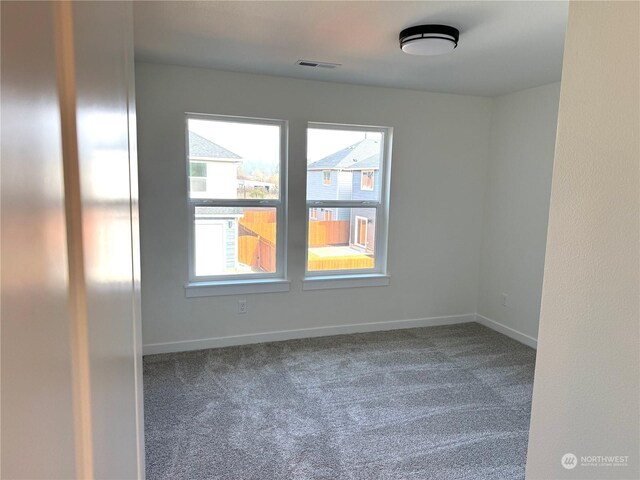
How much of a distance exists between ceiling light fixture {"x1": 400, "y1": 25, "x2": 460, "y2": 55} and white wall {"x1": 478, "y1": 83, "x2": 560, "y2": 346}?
168 cm

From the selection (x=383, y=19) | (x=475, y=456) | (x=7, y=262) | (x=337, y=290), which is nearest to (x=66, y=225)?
(x=7, y=262)

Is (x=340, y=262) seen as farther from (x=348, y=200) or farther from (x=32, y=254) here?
(x=32, y=254)

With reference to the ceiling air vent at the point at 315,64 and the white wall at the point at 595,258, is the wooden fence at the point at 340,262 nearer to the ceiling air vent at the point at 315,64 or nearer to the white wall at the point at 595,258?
the ceiling air vent at the point at 315,64

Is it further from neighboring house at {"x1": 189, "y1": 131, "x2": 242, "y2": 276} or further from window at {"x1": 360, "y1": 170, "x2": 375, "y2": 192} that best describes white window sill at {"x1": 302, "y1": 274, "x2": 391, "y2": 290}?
window at {"x1": 360, "y1": 170, "x2": 375, "y2": 192}

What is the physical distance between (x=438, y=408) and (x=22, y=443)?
110 inches

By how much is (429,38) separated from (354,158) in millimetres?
1680

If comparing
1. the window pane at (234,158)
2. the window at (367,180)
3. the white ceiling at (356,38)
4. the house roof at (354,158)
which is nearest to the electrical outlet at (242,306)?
the window pane at (234,158)

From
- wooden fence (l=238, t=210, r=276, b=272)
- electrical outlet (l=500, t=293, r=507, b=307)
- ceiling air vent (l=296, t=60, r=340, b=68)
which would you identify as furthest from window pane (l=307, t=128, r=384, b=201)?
electrical outlet (l=500, t=293, r=507, b=307)

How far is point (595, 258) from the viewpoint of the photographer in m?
0.94

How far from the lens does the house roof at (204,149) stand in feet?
11.2

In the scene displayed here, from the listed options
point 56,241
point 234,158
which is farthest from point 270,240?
point 56,241

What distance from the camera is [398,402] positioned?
9.05ft

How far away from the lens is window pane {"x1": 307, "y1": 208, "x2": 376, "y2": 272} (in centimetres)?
389

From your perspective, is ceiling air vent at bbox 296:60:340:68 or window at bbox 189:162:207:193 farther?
window at bbox 189:162:207:193
